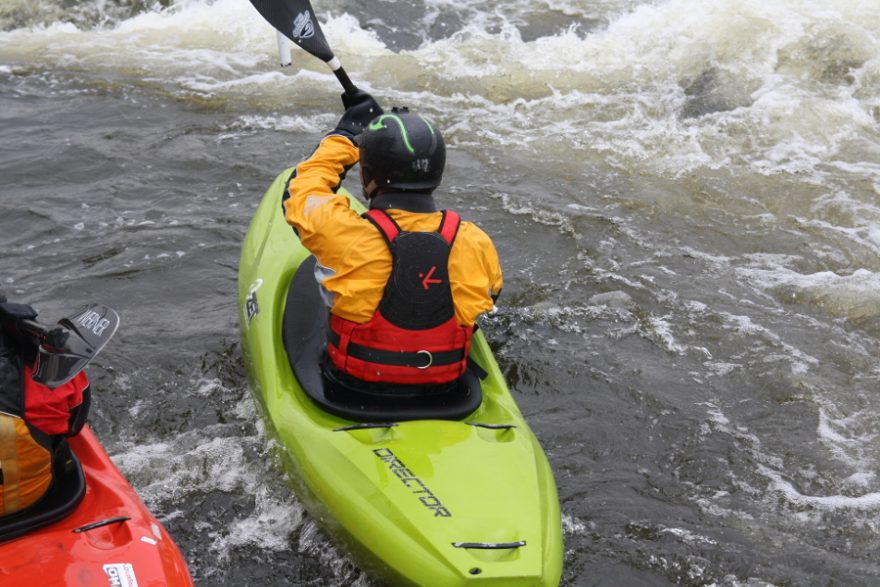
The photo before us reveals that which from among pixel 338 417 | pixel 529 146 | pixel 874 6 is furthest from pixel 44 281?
pixel 874 6

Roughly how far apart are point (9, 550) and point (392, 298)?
55.3 inches

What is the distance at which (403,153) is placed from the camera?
341 centimetres

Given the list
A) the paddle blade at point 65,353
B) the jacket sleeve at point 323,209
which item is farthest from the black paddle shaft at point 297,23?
the paddle blade at point 65,353

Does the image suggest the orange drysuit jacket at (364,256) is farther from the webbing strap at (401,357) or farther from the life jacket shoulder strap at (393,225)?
the webbing strap at (401,357)

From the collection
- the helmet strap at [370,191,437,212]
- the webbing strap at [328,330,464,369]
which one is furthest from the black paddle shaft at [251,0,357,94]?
the webbing strap at [328,330,464,369]

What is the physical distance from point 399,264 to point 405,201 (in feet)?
0.77

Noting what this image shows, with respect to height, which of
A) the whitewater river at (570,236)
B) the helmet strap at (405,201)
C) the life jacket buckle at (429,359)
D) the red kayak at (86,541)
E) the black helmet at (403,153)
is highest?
the black helmet at (403,153)

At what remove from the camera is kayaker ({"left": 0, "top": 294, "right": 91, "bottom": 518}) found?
105 inches

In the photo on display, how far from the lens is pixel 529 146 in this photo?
25.2 ft

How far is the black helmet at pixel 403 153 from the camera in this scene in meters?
3.41

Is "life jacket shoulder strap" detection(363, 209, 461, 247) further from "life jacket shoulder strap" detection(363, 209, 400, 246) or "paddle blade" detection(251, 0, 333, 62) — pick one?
"paddle blade" detection(251, 0, 333, 62)

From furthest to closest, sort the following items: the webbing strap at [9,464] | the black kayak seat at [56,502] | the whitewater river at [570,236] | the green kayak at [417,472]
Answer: the whitewater river at [570,236]
the green kayak at [417,472]
the black kayak seat at [56,502]
the webbing strap at [9,464]

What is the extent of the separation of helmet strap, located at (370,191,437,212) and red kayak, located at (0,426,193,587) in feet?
4.16

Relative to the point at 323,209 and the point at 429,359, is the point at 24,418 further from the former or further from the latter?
the point at 429,359
